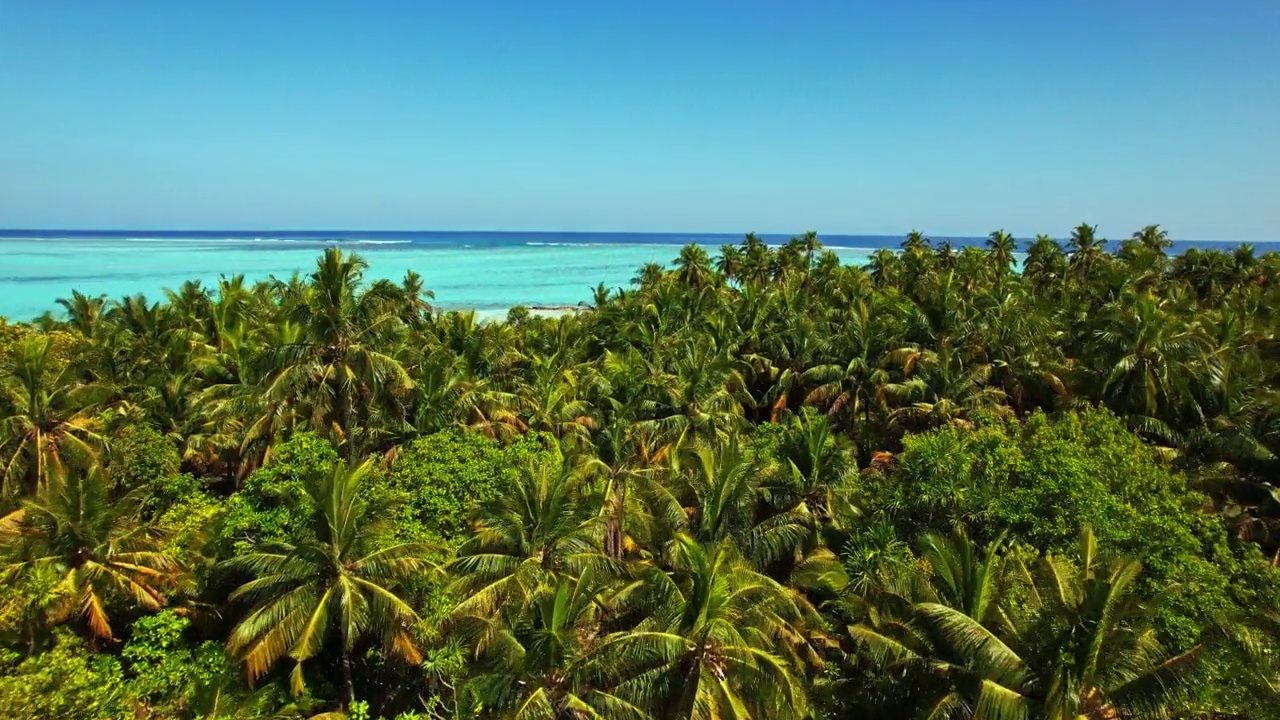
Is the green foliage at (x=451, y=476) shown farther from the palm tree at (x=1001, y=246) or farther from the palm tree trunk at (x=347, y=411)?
the palm tree at (x=1001, y=246)

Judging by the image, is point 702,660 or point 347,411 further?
point 347,411

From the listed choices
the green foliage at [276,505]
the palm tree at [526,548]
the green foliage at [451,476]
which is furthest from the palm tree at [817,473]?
the green foliage at [276,505]

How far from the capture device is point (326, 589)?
15.0 meters

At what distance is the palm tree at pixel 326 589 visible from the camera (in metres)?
14.3

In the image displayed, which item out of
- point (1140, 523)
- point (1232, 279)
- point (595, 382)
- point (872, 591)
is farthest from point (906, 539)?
point (1232, 279)

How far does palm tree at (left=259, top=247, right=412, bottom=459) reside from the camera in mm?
20234

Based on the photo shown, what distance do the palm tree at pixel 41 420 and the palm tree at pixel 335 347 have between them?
8052mm

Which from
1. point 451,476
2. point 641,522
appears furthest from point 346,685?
point 641,522

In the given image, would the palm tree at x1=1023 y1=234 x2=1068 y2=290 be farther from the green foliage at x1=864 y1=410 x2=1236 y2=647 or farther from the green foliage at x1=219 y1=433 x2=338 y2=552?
the green foliage at x1=219 y1=433 x2=338 y2=552

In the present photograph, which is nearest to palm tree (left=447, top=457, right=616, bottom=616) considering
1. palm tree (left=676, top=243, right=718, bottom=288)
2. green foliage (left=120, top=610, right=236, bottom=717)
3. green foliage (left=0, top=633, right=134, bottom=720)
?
green foliage (left=120, top=610, right=236, bottom=717)

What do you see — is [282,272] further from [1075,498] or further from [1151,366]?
[1075,498]

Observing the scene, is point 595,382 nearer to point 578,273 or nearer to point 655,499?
point 655,499

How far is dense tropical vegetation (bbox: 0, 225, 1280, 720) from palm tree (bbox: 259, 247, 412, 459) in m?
0.10

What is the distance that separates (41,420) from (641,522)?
806 inches
